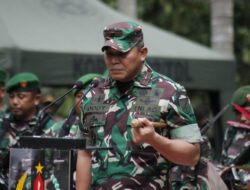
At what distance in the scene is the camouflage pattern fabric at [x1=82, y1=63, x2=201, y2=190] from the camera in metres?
4.42

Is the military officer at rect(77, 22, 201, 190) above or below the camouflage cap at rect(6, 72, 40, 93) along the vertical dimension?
above

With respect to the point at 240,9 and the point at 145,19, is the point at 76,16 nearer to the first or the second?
the point at 240,9

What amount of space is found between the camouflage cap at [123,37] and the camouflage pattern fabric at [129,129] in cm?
19

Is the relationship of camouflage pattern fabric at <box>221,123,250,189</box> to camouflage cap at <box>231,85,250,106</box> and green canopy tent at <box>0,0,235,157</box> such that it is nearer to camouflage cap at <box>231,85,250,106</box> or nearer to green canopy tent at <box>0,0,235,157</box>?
camouflage cap at <box>231,85,250,106</box>

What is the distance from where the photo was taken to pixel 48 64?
387 inches

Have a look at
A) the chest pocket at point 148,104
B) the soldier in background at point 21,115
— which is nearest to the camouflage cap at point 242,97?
the soldier in background at point 21,115

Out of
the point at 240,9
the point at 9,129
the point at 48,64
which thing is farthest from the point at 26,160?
the point at 240,9

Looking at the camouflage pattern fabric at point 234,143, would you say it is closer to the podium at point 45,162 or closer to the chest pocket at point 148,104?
the chest pocket at point 148,104

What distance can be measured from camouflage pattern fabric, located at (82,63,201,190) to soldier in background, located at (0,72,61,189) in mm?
2431

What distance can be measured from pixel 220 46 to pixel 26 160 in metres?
8.26

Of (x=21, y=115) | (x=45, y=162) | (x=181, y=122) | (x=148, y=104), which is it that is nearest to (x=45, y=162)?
(x=45, y=162)

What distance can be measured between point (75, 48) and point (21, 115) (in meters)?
2.80

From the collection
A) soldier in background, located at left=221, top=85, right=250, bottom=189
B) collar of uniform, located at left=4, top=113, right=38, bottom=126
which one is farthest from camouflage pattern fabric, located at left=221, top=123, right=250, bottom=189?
collar of uniform, located at left=4, top=113, right=38, bottom=126

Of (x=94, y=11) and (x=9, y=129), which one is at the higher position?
(x=94, y=11)
